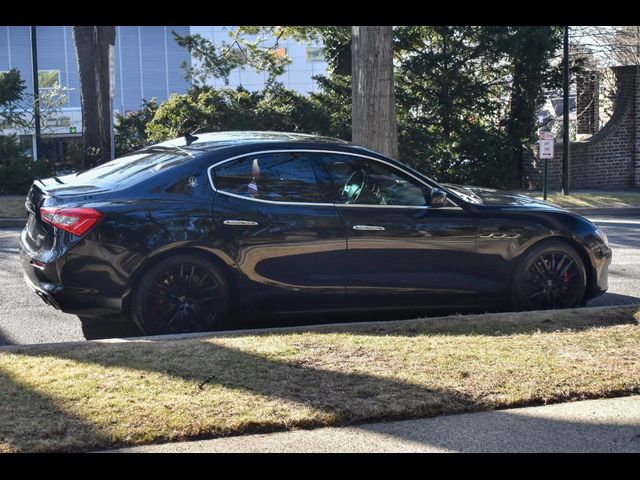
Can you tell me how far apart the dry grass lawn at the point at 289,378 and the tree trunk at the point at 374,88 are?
7.90m

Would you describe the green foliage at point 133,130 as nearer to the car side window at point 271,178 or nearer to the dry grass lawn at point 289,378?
the car side window at point 271,178

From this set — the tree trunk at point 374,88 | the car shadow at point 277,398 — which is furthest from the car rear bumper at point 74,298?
the tree trunk at point 374,88

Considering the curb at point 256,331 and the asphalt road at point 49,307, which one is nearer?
the curb at point 256,331

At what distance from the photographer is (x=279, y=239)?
Result: 7242 millimetres

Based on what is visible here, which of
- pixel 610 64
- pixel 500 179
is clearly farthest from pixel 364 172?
pixel 610 64

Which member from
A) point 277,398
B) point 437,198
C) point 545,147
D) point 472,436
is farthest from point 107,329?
point 545,147

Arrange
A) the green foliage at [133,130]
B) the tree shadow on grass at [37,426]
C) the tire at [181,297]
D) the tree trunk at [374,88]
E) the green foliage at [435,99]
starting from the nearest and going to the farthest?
the tree shadow on grass at [37,426], the tire at [181,297], the tree trunk at [374,88], the green foliage at [133,130], the green foliage at [435,99]

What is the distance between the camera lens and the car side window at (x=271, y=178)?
24.1ft

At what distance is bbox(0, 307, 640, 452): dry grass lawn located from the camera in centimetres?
459

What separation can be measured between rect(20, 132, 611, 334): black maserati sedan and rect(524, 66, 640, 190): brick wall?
55.3 ft

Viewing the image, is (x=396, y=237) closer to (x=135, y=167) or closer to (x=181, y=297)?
Result: (x=181, y=297)

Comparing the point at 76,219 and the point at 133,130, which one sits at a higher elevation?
the point at 133,130

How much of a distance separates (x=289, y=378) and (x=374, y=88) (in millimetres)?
9426
